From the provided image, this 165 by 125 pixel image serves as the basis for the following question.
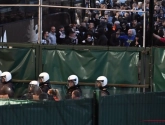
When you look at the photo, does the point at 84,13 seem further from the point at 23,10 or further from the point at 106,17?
the point at 23,10

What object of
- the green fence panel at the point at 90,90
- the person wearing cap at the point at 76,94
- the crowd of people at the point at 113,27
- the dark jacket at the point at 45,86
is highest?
the crowd of people at the point at 113,27

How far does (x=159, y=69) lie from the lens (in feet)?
48.3

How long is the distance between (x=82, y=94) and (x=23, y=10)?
2925mm

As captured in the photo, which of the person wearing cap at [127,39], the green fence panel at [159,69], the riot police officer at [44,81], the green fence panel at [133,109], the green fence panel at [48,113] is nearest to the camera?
the green fence panel at [48,113]

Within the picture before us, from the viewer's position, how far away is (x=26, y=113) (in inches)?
371

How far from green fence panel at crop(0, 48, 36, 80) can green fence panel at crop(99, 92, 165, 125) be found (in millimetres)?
5540

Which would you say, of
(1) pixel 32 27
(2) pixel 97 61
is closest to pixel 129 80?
(2) pixel 97 61

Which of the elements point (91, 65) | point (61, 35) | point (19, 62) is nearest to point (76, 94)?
point (91, 65)

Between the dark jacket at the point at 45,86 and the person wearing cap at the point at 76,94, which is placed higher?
the dark jacket at the point at 45,86

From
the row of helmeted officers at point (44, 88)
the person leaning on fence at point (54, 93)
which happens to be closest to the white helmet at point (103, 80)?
the row of helmeted officers at point (44, 88)

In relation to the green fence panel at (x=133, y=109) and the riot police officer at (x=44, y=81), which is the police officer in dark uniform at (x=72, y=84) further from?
the green fence panel at (x=133, y=109)

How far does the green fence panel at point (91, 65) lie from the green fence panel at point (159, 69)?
0.47m

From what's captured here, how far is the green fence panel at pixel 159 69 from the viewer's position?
1468 centimetres

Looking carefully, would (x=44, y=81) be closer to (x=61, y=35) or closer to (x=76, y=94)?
(x=76, y=94)
